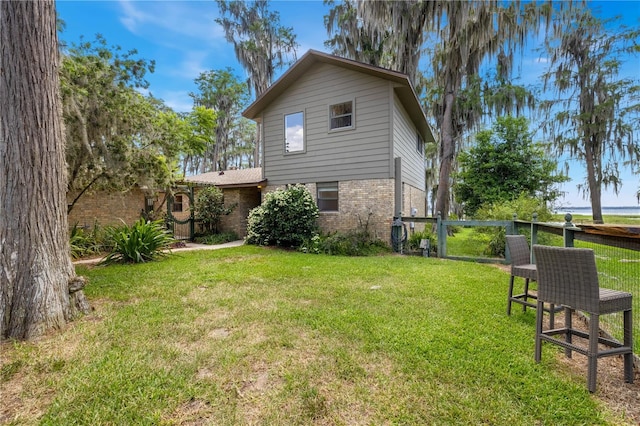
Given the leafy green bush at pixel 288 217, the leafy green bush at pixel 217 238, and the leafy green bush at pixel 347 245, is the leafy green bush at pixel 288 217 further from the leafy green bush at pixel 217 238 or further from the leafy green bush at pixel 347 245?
the leafy green bush at pixel 217 238

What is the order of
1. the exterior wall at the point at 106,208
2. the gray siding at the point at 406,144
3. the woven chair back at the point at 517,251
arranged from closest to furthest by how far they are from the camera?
the woven chair back at the point at 517,251, the gray siding at the point at 406,144, the exterior wall at the point at 106,208

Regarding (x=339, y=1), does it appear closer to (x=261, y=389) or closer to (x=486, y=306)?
(x=486, y=306)

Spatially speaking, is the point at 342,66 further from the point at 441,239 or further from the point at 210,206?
the point at 210,206

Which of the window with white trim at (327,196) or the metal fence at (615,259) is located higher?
the window with white trim at (327,196)

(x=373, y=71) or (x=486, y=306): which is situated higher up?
(x=373, y=71)

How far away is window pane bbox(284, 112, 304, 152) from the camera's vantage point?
10.5 meters

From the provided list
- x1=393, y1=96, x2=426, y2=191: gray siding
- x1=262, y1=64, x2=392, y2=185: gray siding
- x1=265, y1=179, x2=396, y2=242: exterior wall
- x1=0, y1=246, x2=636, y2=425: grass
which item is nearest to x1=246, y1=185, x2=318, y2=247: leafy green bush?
x1=265, y1=179, x2=396, y2=242: exterior wall

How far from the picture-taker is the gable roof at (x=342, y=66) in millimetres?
8695

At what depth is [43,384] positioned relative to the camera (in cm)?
234

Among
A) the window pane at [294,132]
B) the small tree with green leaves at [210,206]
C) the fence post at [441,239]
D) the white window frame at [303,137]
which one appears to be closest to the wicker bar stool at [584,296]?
the fence post at [441,239]

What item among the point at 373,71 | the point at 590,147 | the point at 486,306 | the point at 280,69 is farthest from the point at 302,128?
the point at 590,147

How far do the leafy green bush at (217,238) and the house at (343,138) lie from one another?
8.49ft

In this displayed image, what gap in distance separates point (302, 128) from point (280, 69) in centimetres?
1293

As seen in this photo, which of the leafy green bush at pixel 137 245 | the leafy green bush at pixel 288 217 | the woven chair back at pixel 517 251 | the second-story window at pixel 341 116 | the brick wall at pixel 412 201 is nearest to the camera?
the woven chair back at pixel 517 251
